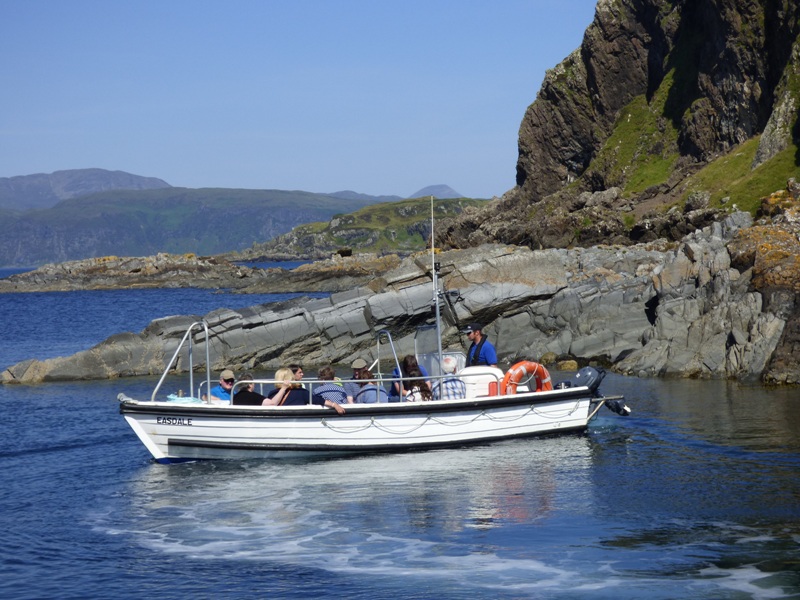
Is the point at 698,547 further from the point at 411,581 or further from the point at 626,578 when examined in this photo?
the point at 411,581

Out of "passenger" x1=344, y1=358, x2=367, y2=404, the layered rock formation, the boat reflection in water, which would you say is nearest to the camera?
the boat reflection in water

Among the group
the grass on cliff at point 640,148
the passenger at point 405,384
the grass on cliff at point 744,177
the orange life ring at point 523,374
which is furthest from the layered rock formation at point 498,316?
the grass on cliff at point 640,148

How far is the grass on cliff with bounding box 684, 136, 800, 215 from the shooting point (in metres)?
65.7

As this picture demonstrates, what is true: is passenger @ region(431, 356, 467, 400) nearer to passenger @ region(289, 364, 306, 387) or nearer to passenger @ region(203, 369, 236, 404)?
passenger @ region(289, 364, 306, 387)

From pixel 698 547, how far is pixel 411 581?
4.86 meters

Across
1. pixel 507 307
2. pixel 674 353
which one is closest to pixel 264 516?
pixel 674 353

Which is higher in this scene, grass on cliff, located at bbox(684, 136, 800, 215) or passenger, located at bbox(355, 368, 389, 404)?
grass on cliff, located at bbox(684, 136, 800, 215)

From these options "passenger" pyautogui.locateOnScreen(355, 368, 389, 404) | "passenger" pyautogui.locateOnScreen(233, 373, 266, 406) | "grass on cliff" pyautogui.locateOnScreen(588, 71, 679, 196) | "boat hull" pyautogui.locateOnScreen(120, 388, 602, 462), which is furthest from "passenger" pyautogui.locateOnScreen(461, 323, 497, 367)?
"grass on cliff" pyautogui.locateOnScreen(588, 71, 679, 196)

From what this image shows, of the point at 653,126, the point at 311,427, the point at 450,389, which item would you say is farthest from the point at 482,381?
the point at 653,126

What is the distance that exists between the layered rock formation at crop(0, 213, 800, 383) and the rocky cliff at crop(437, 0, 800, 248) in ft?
84.4

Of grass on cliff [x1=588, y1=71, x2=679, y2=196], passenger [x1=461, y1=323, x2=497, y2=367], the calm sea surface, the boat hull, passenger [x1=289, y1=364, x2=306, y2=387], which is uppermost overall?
grass on cliff [x1=588, y1=71, x2=679, y2=196]

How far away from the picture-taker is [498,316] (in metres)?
42.4

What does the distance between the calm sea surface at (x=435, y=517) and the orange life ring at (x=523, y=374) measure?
1400mm

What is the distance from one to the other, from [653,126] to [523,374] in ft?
269
